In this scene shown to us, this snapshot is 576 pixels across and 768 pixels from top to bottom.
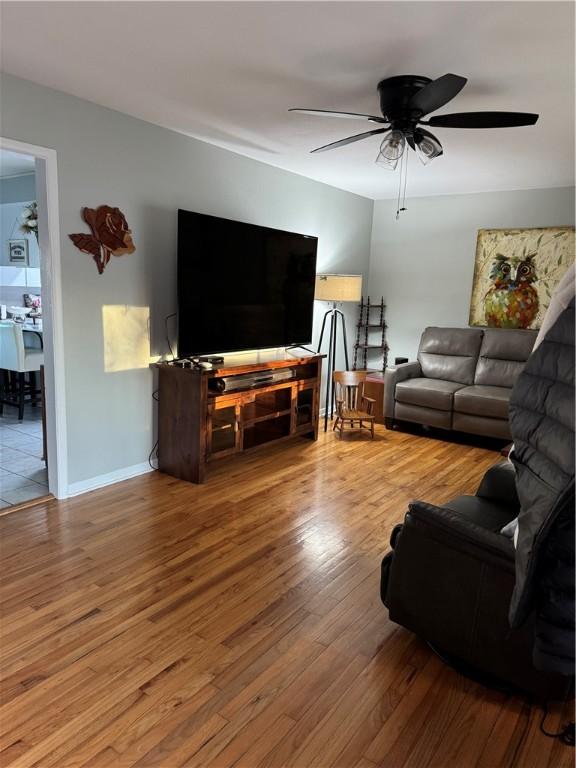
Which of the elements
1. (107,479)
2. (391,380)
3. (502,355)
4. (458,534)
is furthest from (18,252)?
(458,534)

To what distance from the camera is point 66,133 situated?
3.14 meters

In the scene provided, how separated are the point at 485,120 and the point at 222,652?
2620mm

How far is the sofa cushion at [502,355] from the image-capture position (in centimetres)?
517

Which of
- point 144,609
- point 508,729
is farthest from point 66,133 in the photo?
point 508,729

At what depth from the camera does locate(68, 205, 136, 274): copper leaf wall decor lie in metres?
3.30

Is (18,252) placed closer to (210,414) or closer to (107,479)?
(107,479)

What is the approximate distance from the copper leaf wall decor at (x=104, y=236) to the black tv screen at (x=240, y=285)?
37 centimetres

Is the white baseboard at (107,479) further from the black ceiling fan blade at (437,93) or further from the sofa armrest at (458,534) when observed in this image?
the black ceiling fan blade at (437,93)

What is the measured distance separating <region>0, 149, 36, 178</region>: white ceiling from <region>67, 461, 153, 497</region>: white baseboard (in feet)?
11.3

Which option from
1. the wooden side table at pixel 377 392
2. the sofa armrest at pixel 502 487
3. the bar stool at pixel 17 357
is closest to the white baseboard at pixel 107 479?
the bar stool at pixel 17 357

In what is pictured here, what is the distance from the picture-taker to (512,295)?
5473 millimetres

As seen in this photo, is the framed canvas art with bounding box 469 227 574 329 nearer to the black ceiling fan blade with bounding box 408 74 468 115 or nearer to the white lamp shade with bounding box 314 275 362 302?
the white lamp shade with bounding box 314 275 362 302

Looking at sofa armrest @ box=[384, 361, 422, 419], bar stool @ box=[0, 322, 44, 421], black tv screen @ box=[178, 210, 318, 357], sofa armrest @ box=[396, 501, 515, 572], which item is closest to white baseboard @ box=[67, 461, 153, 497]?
black tv screen @ box=[178, 210, 318, 357]

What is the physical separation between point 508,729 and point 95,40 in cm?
315
